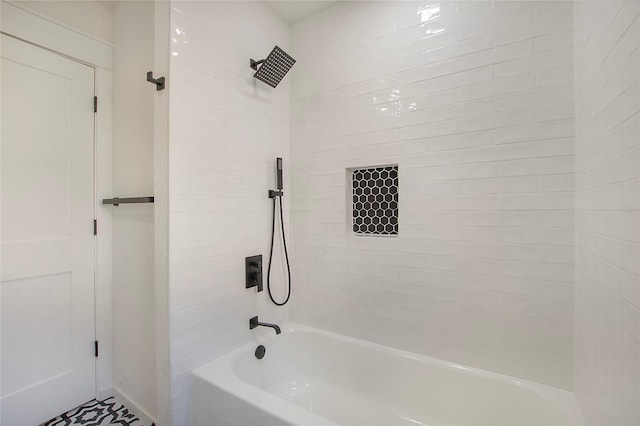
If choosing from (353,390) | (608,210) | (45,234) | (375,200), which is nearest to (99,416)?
(45,234)

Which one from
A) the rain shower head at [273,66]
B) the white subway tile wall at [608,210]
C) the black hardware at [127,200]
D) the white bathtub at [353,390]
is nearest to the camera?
the white subway tile wall at [608,210]

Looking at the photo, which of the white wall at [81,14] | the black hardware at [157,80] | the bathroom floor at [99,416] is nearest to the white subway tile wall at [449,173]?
the black hardware at [157,80]

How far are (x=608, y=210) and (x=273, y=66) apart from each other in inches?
67.0

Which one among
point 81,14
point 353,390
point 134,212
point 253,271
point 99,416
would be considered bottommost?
point 99,416

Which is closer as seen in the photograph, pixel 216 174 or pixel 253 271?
pixel 216 174

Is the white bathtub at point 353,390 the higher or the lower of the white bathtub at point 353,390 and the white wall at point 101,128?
the lower

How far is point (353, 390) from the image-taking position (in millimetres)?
1750

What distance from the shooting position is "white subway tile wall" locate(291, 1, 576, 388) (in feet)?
4.34

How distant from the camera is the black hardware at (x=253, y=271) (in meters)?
1.80

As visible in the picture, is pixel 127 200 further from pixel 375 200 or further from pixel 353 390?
pixel 353 390

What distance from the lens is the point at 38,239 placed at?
1.67 m

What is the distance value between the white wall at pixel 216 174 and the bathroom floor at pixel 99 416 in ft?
1.77

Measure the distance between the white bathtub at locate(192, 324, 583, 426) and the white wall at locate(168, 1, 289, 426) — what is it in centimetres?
17

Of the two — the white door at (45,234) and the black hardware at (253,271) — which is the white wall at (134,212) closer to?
the white door at (45,234)
